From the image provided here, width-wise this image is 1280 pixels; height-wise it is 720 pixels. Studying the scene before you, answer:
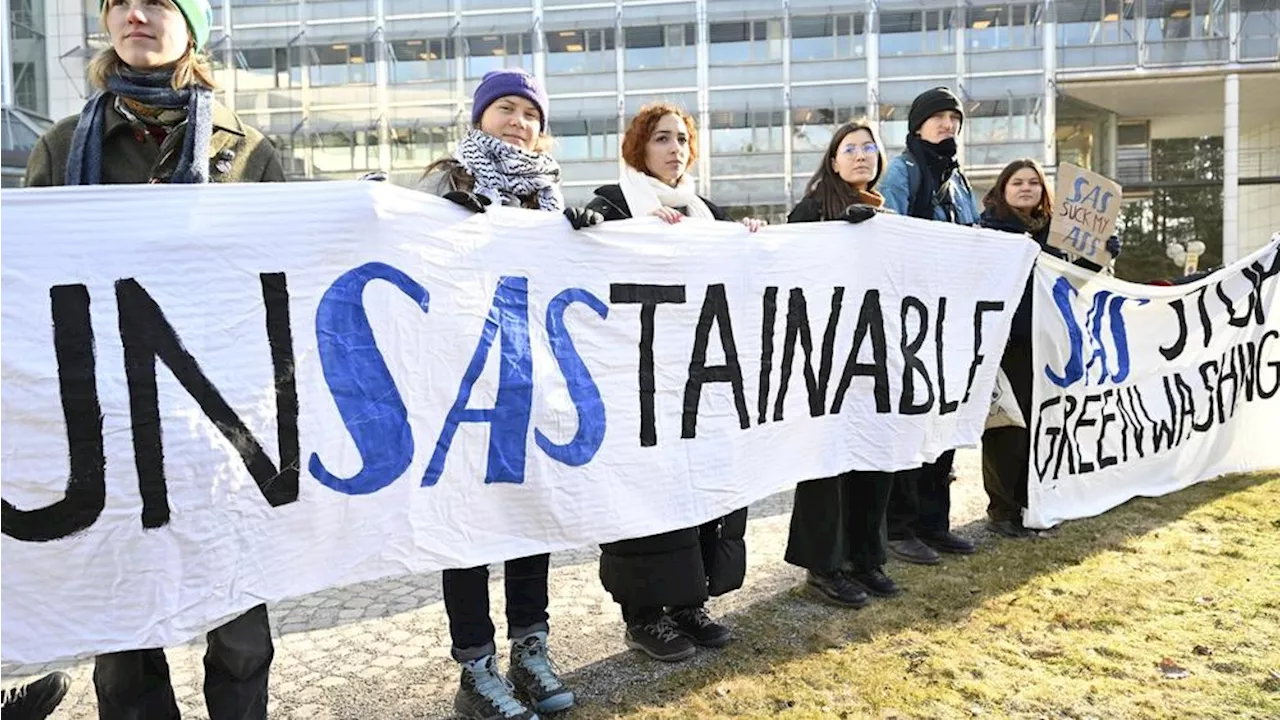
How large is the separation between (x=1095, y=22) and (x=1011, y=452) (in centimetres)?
3373

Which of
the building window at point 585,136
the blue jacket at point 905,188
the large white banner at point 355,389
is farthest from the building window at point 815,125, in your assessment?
the large white banner at point 355,389

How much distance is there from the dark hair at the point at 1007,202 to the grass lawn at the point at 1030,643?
1.68m

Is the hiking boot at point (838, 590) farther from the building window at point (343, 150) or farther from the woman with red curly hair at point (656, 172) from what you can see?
the building window at point (343, 150)

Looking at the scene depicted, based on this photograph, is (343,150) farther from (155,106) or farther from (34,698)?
(155,106)

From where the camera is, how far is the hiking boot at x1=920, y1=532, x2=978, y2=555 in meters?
4.37

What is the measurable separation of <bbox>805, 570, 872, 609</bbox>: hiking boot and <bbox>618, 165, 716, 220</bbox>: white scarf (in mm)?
1518

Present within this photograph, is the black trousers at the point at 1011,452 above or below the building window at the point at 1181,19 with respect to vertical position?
below

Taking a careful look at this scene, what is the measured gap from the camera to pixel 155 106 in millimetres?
2176

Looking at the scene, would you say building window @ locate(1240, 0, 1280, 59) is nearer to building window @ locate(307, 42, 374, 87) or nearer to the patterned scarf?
building window @ locate(307, 42, 374, 87)

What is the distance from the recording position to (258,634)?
2.26 meters

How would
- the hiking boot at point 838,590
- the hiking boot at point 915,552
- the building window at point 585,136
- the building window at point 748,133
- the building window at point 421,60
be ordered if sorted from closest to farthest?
the hiking boot at point 838,590 → the hiking boot at point 915,552 → the building window at point 748,133 → the building window at point 585,136 → the building window at point 421,60

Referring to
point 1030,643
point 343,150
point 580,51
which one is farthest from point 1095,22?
point 1030,643

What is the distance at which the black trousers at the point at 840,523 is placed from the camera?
366 centimetres

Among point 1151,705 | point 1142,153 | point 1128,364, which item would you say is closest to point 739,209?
point 1142,153
